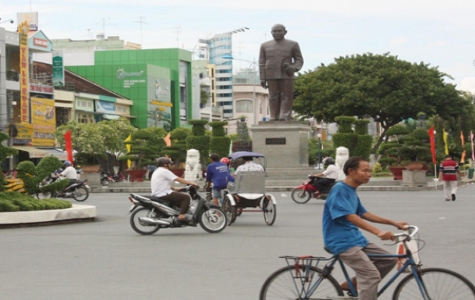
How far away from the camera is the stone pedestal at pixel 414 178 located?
38000 mm

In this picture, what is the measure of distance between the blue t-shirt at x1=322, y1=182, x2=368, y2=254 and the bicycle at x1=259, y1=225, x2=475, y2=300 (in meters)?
0.12

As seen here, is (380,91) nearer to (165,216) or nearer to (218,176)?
(218,176)

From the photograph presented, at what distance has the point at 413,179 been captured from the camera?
38.0 metres

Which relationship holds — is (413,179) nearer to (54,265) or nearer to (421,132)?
(421,132)

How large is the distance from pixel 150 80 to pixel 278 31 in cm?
6129

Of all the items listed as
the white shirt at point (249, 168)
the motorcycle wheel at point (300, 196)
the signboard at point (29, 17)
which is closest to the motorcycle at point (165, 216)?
the white shirt at point (249, 168)

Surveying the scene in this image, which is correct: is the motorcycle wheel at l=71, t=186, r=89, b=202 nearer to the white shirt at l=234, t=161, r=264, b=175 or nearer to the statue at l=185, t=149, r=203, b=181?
the statue at l=185, t=149, r=203, b=181

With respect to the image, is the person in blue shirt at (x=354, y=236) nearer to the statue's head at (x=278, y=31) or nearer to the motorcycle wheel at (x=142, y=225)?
the motorcycle wheel at (x=142, y=225)

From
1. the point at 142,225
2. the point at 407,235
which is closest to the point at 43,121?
the point at 142,225

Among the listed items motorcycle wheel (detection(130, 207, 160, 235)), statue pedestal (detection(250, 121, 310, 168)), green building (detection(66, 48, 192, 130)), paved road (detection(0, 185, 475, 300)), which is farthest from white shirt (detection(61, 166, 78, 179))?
green building (detection(66, 48, 192, 130))

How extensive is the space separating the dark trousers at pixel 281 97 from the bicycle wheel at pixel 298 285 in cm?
2953

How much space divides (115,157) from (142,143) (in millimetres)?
28487

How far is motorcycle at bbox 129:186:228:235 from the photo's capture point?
17.5 metres

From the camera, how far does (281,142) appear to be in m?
38.2
